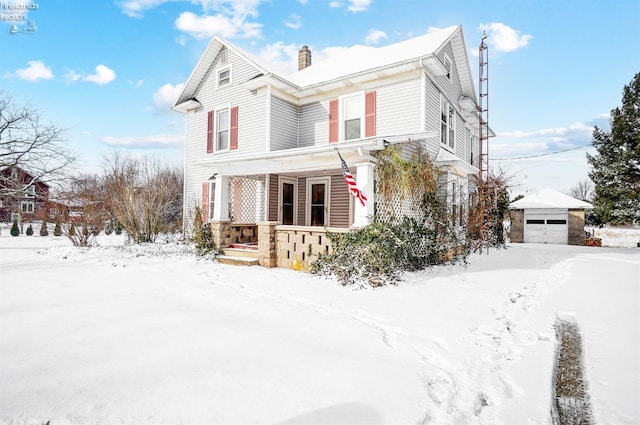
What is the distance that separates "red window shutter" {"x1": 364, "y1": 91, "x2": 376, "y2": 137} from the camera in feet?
35.2

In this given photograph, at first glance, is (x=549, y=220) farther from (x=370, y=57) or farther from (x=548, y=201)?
(x=370, y=57)

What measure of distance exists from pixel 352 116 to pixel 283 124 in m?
2.58

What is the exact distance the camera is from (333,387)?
8.42ft

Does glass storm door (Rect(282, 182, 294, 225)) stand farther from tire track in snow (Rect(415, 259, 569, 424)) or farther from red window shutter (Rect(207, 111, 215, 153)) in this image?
tire track in snow (Rect(415, 259, 569, 424))

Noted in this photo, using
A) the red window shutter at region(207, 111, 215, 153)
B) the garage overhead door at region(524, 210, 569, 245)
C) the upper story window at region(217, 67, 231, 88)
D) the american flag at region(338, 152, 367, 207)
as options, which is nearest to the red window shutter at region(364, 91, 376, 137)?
the american flag at region(338, 152, 367, 207)

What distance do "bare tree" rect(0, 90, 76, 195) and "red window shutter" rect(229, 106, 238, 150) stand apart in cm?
1041

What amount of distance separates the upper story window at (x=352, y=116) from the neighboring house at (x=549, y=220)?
484 inches

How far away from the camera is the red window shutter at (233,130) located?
41.9ft

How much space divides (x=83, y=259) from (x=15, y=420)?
9664 mm

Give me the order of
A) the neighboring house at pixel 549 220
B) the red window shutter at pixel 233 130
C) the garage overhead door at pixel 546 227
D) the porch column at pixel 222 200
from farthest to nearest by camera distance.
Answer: the garage overhead door at pixel 546 227, the neighboring house at pixel 549 220, the red window shutter at pixel 233 130, the porch column at pixel 222 200

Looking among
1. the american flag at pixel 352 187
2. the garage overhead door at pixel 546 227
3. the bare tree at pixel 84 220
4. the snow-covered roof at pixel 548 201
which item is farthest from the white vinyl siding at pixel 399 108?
the garage overhead door at pixel 546 227

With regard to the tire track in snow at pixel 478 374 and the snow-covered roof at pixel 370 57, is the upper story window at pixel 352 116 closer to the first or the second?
the snow-covered roof at pixel 370 57

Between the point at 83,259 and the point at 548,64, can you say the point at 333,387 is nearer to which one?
the point at 83,259

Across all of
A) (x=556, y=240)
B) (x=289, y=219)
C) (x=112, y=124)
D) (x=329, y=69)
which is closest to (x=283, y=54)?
(x=329, y=69)
